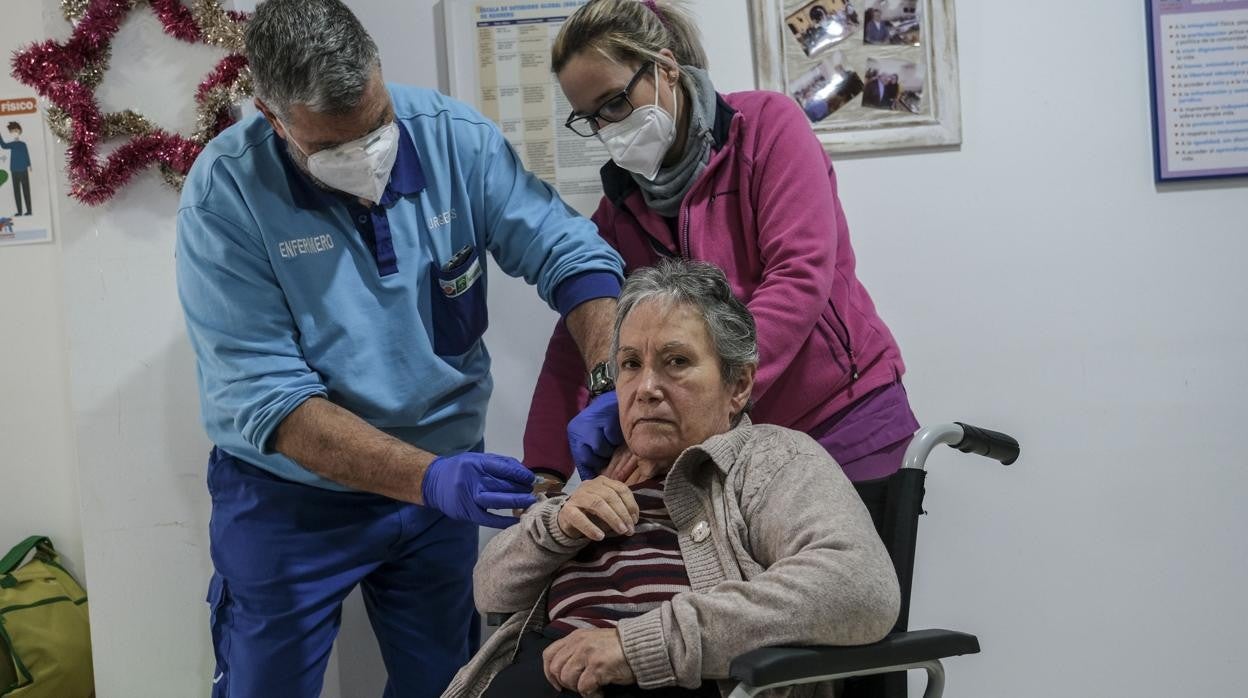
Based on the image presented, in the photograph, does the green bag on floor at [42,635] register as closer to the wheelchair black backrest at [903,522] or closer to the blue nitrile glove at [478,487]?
the blue nitrile glove at [478,487]

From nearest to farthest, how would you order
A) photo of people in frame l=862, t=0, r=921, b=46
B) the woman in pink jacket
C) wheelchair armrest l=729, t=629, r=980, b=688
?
wheelchair armrest l=729, t=629, r=980, b=688, the woman in pink jacket, photo of people in frame l=862, t=0, r=921, b=46

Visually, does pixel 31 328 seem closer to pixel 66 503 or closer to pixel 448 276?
pixel 66 503

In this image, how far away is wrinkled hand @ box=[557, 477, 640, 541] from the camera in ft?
5.07

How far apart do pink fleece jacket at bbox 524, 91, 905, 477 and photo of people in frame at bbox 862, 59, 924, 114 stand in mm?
542

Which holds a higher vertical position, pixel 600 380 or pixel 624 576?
pixel 600 380

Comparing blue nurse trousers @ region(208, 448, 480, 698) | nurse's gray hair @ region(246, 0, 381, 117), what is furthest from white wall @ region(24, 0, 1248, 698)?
nurse's gray hair @ region(246, 0, 381, 117)

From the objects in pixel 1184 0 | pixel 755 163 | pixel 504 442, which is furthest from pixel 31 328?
pixel 1184 0

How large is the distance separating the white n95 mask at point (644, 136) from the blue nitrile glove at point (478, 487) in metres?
0.64

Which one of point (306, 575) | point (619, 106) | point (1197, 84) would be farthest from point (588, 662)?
point (1197, 84)

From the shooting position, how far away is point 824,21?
251cm

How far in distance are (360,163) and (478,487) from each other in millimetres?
592

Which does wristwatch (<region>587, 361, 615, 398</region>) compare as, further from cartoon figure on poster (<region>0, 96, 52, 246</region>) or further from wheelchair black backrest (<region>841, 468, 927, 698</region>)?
cartoon figure on poster (<region>0, 96, 52, 246</region>)

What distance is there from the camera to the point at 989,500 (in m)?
2.60

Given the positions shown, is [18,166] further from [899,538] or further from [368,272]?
[899,538]
